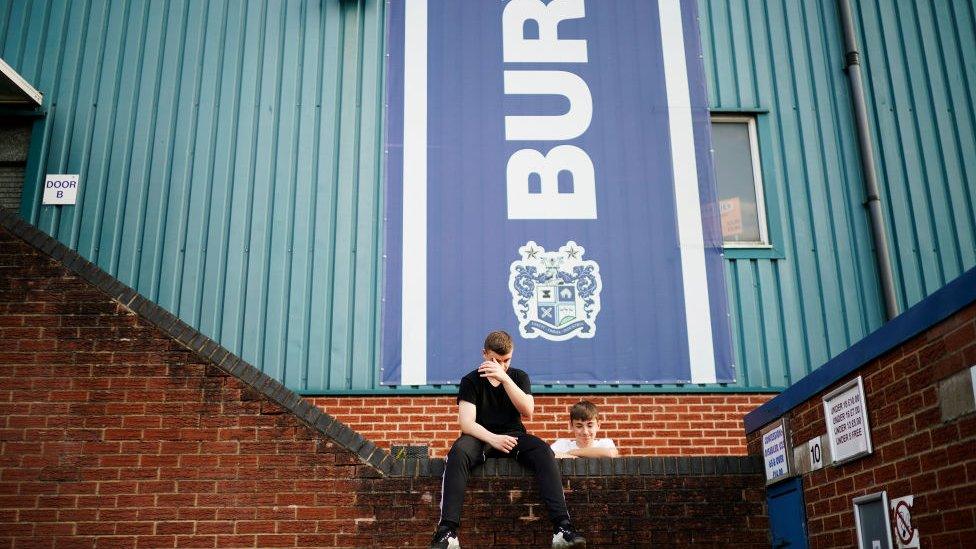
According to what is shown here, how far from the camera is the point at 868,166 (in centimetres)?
1016

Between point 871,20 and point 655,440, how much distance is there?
5.62 meters

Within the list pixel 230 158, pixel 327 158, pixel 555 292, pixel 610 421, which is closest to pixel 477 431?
pixel 610 421

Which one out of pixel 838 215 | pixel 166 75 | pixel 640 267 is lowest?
pixel 640 267

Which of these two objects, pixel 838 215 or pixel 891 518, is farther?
pixel 838 215

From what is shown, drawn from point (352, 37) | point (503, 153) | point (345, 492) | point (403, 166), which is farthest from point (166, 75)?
point (345, 492)

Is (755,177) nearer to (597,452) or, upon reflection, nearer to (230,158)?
(597,452)

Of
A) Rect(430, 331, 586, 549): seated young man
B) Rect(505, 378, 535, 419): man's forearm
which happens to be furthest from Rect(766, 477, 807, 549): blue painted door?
Rect(505, 378, 535, 419): man's forearm

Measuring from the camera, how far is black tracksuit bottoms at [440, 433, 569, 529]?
19.0ft

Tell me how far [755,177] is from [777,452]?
469cm

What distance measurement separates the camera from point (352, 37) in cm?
1056

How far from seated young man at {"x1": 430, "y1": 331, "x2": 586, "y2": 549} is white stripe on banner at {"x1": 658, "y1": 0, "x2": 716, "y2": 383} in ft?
11.0

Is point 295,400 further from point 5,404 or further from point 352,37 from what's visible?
point 352,37

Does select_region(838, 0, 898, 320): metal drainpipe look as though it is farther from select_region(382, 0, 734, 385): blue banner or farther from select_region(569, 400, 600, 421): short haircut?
select_region(569, 400, 600, 421): short haircut

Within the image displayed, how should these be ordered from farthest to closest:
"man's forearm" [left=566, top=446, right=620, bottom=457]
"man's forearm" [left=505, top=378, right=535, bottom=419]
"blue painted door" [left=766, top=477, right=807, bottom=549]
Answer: "man's forearm" [left=566, top=446, right=620, bottom=457] → "man's forearm" [left=505, top=378, right=535, bottom=419] → "blue painted door" [left=766, top=477, right=807, bottom=549]
